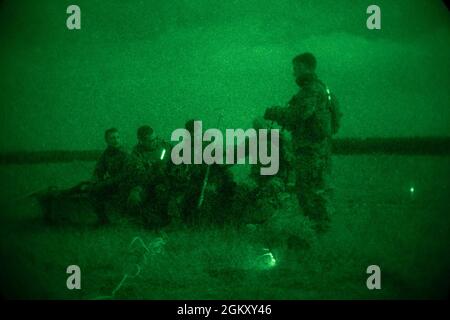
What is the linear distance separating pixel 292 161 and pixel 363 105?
44 cm

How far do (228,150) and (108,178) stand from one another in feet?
1.96

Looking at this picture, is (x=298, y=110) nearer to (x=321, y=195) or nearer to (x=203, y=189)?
(x=321, y=195)

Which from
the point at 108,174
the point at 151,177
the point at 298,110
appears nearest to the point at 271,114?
the point at 298,110

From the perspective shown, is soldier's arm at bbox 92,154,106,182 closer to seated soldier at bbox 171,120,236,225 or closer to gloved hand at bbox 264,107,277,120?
seated soldier at bbox 171,120,236,225

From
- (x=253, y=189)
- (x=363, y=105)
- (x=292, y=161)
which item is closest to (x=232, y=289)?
(x=253, y=189)

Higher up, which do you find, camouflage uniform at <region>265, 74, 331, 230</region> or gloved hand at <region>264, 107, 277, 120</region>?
gloved hand at <region>264, 107, 277, 120</region>

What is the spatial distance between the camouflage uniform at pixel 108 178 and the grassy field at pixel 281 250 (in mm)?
67

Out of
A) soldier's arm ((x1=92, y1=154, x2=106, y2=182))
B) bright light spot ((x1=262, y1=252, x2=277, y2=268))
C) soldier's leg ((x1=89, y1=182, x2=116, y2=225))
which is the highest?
soldier's arm ((x1=92, y1=154, x2=106, y2=182))

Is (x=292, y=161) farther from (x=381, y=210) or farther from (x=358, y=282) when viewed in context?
(x=358, y=282)

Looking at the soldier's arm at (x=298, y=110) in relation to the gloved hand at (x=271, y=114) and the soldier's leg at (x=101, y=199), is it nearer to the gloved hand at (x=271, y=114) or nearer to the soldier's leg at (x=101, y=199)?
the gloved hand at (x=271, y=114)

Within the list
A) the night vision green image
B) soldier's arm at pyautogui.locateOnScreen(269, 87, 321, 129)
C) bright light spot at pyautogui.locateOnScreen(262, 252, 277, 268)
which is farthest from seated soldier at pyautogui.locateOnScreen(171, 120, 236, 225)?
soldier's arm at pyautogui.locateOnScreen(269, 87, 321, 129)

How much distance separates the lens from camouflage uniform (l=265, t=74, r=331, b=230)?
231cm

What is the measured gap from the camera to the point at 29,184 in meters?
2.37

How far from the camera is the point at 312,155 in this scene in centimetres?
231
